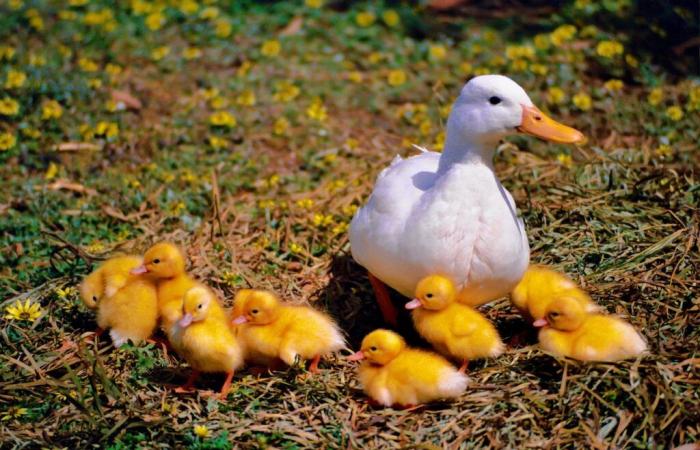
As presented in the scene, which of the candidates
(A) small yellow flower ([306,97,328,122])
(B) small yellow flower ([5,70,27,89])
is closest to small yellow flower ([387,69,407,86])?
(A) small yellow flower ([306,97,328,122])

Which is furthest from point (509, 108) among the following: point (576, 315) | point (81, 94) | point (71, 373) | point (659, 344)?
point (81, 94)

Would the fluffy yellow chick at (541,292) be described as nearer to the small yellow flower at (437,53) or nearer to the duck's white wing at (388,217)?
the duck's white wing at (388,217)

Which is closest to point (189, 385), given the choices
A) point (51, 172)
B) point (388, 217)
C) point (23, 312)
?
point (23, 312)

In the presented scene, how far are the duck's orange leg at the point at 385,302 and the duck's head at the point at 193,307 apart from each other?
1023 millimetres

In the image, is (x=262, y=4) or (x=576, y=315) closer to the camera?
(x=576, y=315)

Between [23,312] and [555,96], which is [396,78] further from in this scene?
[23,312]

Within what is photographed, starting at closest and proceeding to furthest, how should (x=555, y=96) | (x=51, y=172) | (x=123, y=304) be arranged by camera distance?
1. (x=123, y=304)
2. (x=51, y=172)
3. (x=555, y=96)

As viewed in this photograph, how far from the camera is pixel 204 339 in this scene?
12.9 ft

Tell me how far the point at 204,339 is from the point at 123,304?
24.6 inches

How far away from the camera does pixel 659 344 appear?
13.1 ft

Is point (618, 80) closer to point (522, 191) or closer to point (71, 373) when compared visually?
point (522, 191)

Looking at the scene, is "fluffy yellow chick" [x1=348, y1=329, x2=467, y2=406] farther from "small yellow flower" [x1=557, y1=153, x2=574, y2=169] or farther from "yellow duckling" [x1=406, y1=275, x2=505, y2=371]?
"small yellow flower" [x1=557, y1=153, x2=574, y2=169]

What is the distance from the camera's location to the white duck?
155 inches

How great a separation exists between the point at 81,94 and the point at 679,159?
4414mm
